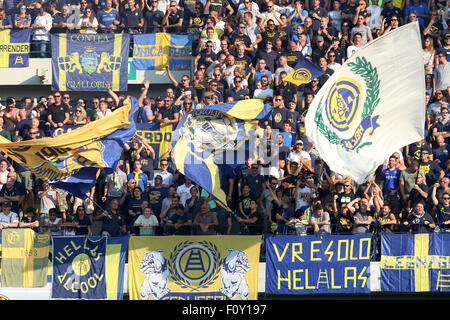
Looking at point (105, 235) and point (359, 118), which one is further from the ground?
point (359, 118)

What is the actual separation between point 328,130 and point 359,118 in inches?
23.3

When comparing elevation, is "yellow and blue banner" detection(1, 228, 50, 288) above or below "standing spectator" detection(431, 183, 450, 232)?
below

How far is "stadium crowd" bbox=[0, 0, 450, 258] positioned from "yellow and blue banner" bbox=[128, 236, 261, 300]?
0.24m

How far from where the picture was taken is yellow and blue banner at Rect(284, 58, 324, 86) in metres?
20.5

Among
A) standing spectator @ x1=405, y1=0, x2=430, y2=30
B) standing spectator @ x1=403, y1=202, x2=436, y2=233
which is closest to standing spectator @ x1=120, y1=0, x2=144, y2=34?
standing spectator @ x1=405, y1=0, x2=430, y2=30

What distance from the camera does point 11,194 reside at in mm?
18922

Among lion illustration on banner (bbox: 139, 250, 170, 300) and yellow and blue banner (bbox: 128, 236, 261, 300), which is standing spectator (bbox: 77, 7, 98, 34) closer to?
yellow and blue banner (bbox: 128, 236, 261, 300)

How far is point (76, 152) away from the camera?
17.4 m

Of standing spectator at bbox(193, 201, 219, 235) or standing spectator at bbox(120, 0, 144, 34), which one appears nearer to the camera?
standing spectator at bbox(193, 201, 219, 235)

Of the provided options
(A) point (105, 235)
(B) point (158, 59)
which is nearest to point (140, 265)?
(A) point (105, 235)

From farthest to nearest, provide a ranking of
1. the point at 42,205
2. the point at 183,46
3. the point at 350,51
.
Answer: the point at 183,46, the point at 350,51, the point at 42,205

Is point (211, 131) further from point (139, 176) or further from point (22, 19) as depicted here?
point (22, 19)

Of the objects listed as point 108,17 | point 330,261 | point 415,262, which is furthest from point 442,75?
point 108,17

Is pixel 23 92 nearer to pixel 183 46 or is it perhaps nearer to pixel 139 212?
pixel 183 46
